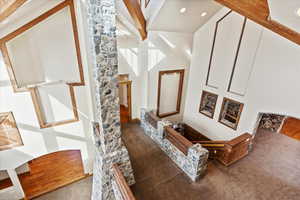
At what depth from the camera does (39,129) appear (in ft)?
16.1

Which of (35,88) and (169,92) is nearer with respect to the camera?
(35,88)

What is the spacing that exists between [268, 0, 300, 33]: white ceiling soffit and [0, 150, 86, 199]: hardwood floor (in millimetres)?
8007

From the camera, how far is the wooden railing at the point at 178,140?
423 centimetres

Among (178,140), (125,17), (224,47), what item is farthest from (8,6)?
(224,47)

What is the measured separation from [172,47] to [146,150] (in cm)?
443

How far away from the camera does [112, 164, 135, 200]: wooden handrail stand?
107 inches

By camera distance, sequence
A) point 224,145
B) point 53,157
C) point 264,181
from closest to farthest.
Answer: point 264,181, point 224,145, point 53,157

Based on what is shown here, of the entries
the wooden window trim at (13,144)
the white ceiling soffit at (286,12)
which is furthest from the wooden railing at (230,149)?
the wooden window trim at (13,144)

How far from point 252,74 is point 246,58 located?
626 mm

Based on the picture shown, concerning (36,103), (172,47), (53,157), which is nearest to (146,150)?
(36,103)

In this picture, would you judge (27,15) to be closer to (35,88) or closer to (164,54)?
(35,88)

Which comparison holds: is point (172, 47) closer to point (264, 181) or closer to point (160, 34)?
point (160, 34)

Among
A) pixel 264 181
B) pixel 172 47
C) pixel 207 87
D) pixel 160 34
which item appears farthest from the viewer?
pixel 207 87

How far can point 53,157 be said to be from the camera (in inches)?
291
